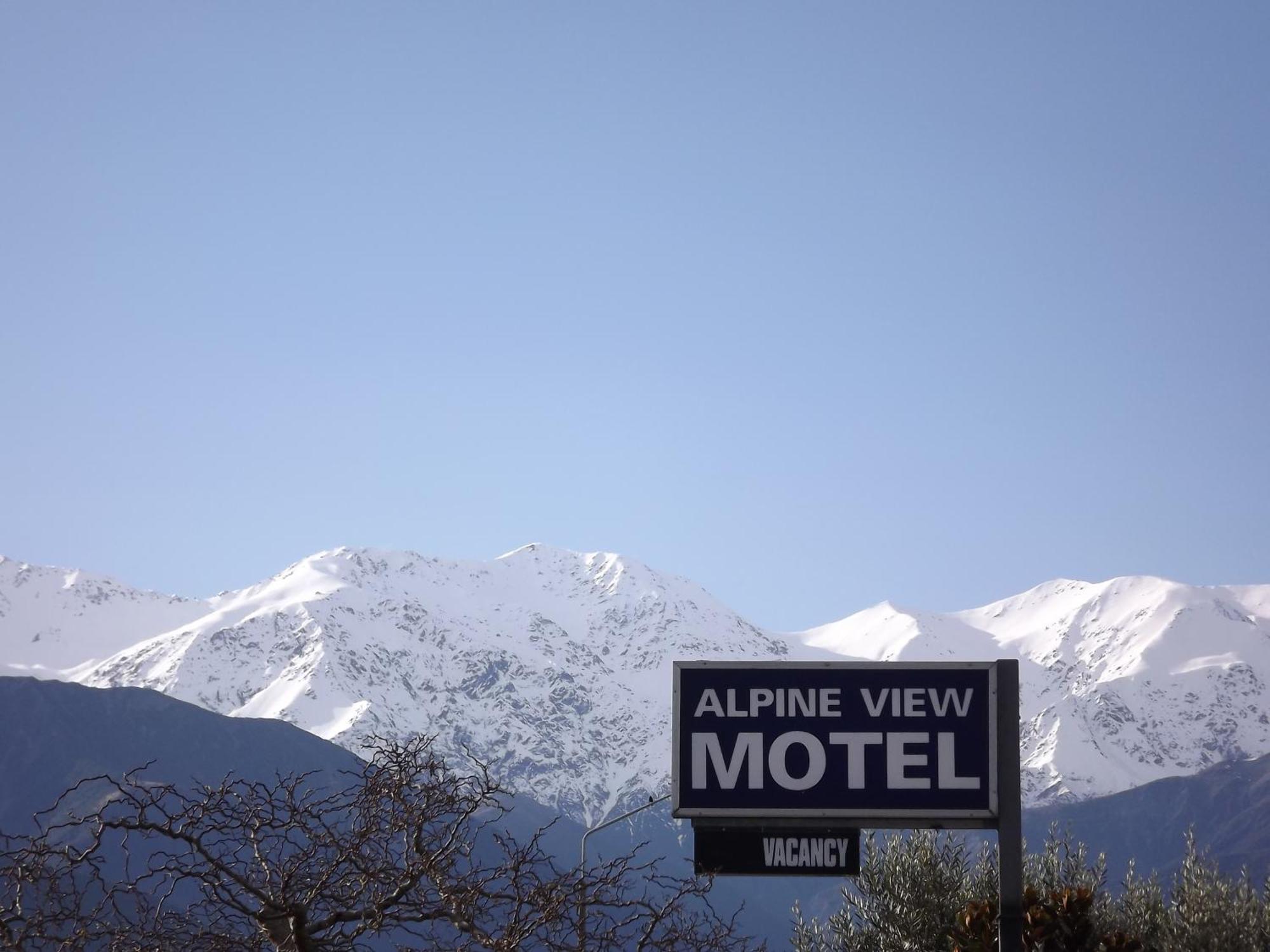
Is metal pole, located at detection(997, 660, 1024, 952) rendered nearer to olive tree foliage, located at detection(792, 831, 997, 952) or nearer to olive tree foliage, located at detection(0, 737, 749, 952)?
olive tree foliage, located at detection(0, 737, 749, 952)

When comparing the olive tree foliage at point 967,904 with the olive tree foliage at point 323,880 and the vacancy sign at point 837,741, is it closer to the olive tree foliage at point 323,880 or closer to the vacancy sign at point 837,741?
the vacancy sign at point 837,741

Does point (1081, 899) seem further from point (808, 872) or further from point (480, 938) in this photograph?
point (480, 938)

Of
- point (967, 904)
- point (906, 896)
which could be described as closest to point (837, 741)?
point (967, 904)

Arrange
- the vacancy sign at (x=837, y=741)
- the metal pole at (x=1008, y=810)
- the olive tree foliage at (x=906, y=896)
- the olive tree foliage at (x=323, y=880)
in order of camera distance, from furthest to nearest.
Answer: the olive tree foliage at (x=906, y=896) < the vacancy sign at (x=837, y=741) < the metal pole at (x=1008, y=810) < the olive tree foliage at (x=323, y=880)

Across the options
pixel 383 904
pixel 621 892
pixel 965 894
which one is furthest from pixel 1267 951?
pixel 383 904

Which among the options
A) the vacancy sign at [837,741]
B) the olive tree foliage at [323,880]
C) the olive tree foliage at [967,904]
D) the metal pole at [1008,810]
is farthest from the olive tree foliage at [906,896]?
the olive tree foliage at [323,880]

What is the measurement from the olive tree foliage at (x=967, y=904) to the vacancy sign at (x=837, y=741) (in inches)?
405

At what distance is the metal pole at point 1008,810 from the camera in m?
10.9

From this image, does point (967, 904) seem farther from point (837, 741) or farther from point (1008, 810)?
point (837, 741)

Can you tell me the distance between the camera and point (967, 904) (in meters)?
21.1

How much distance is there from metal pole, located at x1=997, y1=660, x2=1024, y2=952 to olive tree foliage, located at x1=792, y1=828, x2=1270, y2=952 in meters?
10.1

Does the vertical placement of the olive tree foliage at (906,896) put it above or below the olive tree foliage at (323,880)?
below

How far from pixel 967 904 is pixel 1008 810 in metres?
10.8

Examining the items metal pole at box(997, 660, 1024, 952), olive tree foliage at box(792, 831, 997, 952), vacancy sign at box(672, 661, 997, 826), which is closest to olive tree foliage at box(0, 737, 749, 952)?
vacancy sign at box(672, 661, 997, 826)
